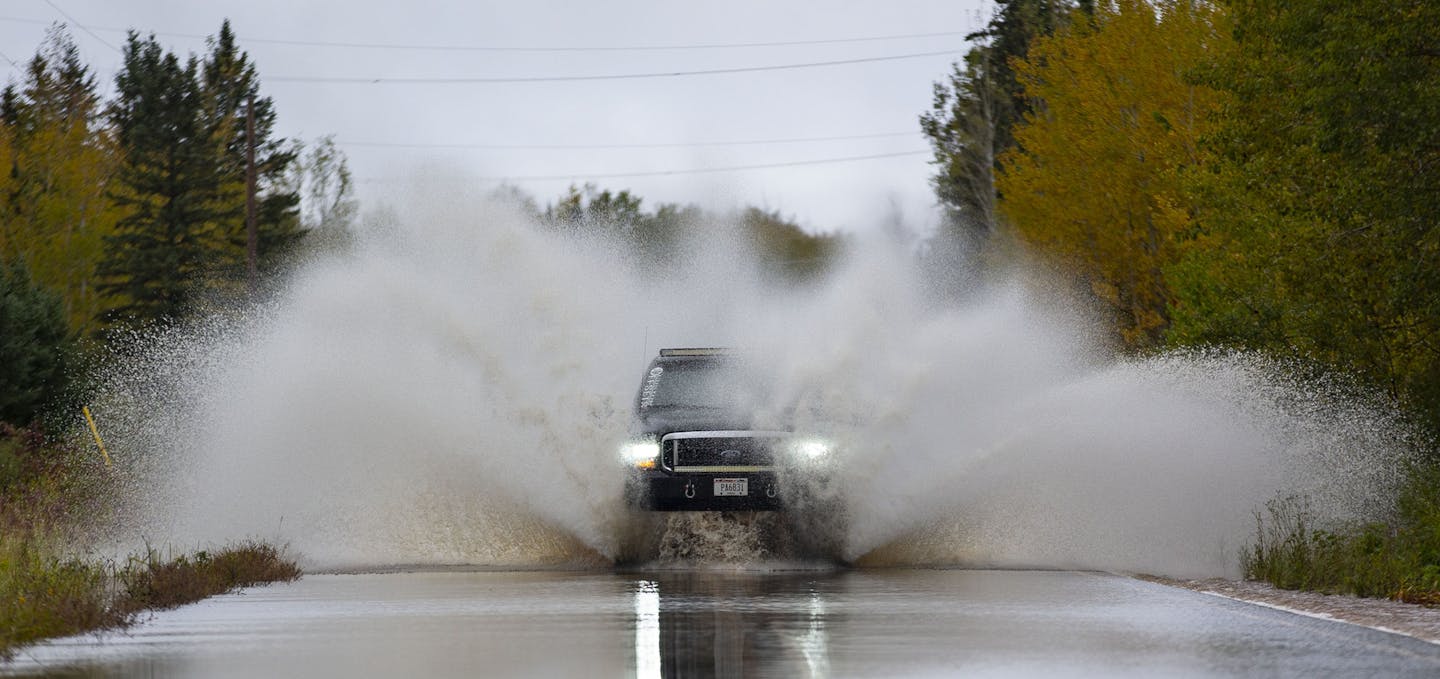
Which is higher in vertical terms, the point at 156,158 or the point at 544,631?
the point at 156,158

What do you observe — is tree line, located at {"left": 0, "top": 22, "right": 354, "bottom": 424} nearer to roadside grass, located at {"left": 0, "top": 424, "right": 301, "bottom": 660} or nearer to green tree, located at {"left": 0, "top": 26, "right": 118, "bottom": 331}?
green tree, located at {"left": 0, "top": 26, "right": 118, "bottom": 331}

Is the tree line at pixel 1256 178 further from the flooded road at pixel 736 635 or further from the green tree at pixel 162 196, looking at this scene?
the green tree at pixel 162 196

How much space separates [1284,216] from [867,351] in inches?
261

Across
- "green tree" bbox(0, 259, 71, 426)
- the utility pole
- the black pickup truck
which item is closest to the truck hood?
the black pickup truck

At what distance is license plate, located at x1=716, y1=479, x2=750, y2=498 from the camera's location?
19.9 meters

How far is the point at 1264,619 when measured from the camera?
47.3 ft

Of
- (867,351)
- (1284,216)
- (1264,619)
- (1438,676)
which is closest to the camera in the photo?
(1438,676)

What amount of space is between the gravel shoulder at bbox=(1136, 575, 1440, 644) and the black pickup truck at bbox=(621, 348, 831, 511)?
3506 mm

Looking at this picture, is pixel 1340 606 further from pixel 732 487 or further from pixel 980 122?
pixel 980 122

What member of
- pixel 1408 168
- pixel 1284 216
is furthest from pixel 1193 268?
pixel 1408 168

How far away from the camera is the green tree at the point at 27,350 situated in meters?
37.8

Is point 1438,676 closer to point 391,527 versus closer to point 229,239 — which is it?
point 391,527

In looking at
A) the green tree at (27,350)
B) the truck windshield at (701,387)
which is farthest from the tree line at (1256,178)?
the green tree at (27,350)

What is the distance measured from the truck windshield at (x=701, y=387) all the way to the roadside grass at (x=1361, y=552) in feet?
17.1
